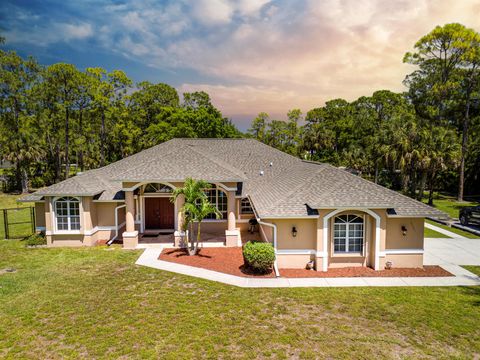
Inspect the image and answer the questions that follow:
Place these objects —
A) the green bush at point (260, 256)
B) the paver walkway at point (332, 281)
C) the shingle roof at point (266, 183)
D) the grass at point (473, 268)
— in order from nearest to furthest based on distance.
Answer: the paver walkway at point (332, 281) < the green bush at point (260, 256) < the shingle roof at point (266, 183) < the grass at point (473, 268)

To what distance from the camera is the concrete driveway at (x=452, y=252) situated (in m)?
15.6

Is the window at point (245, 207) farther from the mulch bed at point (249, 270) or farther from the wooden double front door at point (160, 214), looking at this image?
the mulch bed at point (249, 270)

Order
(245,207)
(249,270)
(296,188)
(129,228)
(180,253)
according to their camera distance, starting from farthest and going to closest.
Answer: (245,207) → (129,228) → (180,253) → (296,188) → (249,270)

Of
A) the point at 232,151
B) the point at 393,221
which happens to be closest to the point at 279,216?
the point at 393,221

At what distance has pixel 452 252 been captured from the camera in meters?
17.1

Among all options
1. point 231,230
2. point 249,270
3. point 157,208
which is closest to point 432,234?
point 231,230

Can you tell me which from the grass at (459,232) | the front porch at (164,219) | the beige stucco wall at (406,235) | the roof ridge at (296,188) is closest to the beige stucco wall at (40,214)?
the front porch at (164,219)

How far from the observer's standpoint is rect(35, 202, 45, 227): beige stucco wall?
1906 cm

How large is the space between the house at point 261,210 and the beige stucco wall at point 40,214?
2.2 inches

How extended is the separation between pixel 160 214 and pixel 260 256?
10050 mm

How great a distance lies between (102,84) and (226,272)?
34645mm

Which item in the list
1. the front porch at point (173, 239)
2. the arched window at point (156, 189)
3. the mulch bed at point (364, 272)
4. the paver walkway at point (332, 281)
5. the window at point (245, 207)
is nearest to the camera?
the paver walkway at point (332, 281)

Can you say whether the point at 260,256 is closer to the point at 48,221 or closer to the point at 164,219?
the point at 164,219

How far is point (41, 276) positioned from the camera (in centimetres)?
1341
